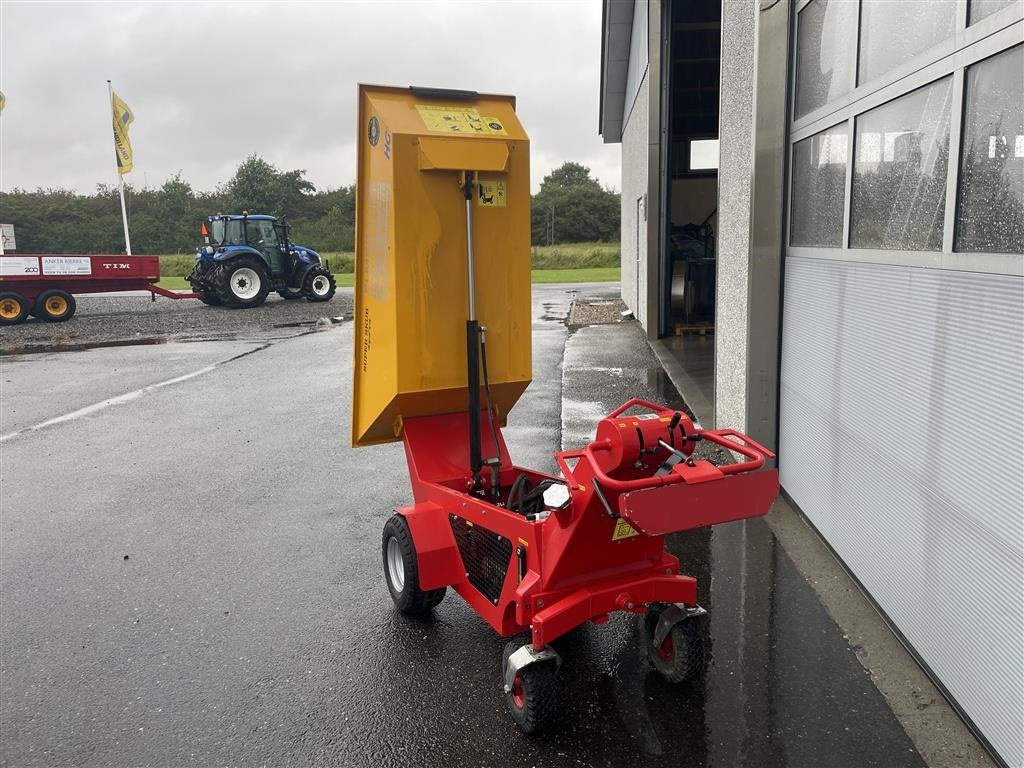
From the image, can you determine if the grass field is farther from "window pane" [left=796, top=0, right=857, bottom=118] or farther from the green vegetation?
"window pane" [left=796, top=0, right=857, bottom=118]

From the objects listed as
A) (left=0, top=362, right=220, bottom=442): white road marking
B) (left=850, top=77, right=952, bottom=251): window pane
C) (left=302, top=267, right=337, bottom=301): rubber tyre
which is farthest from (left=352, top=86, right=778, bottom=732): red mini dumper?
(left=302, top=267, right=337, bottom=301): rubber tyre

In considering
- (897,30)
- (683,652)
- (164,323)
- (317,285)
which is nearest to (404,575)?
(683,652)

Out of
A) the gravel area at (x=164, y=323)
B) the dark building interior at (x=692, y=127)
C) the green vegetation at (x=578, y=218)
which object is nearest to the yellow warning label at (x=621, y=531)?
the dark building interior at (x=692, y=127)

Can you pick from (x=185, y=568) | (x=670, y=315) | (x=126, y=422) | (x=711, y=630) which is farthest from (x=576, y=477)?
(x=670, y=315)

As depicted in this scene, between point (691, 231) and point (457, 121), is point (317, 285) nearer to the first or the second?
point (691, 231)

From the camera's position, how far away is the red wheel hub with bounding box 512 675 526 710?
3.04 metres

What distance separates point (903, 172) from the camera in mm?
3521

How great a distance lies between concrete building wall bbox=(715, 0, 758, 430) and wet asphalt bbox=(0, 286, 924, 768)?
56.5 inches

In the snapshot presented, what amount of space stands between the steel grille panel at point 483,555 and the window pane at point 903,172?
222 cm

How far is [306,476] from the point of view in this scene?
6.61 m

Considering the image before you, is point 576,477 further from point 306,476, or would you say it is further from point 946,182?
point 306,476

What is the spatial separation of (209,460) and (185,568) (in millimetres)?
2524

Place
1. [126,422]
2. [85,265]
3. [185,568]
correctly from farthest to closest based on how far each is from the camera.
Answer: [85,265] < [126,422] < [185,568]

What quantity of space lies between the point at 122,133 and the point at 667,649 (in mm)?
34437
